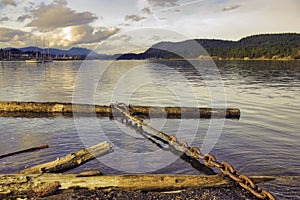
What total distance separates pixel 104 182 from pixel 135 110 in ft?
38.9

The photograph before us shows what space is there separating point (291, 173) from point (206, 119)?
855 cm

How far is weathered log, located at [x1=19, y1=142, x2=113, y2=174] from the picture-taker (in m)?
8.27

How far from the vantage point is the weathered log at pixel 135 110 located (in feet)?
61.5

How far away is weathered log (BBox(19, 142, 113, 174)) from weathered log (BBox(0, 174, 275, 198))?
3.45 ft

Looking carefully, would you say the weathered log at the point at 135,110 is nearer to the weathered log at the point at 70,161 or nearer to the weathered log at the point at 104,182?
the weathered log at the point at 70,161

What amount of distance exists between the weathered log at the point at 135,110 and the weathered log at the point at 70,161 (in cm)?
830

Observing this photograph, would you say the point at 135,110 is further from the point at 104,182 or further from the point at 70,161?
the point at 104,182

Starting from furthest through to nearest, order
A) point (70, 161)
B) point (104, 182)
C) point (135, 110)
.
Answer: point (135, 110)
point (70, 161)
point (104, 182)

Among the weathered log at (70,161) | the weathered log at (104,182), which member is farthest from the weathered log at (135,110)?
the weathered log at (104,182)

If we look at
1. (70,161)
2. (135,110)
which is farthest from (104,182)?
(135,110)

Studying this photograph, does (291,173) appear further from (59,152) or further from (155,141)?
(59,152)

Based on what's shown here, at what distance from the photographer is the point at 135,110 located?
19.2 metres

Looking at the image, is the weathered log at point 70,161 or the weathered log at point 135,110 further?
the weathered log at point 135,110

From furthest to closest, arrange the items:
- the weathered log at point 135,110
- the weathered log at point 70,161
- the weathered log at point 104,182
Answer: the weathered log at point 135,110, the weathered log at point 70,161, the weathered log at point 104,182
